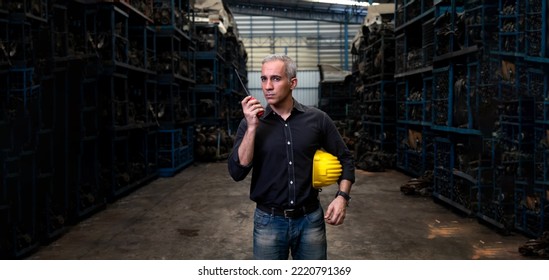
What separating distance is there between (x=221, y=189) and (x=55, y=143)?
471 centimetres

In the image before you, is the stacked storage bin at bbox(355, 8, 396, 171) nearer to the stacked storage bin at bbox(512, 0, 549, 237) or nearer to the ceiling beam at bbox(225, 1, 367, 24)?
the stacked storage bin at bbox(512, 0, 549, 237)

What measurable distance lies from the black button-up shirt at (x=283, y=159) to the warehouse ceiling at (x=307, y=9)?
29803 mm

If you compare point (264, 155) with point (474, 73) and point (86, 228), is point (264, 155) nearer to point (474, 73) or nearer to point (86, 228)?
point (86, 228)

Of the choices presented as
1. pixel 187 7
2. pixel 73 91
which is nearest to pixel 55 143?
pixel 73 91

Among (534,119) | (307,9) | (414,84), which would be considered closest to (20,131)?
(534,119)

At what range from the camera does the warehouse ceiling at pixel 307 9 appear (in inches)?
1256

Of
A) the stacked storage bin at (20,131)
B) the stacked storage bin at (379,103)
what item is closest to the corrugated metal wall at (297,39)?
the stacked storage bin at (379,103)

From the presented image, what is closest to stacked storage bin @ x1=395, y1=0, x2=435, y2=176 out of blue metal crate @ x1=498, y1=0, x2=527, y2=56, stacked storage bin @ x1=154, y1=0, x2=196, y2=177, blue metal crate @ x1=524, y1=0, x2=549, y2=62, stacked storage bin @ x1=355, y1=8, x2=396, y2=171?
stacked storage bin @ x1=355, y1=8, x2=396, y2=171

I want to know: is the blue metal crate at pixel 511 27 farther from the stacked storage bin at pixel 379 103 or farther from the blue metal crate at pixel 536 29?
the stacked storage bin at pixel 379 103

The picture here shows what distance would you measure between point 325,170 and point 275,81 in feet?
2.10

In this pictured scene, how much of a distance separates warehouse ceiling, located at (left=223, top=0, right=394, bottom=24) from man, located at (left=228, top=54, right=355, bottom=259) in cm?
2982

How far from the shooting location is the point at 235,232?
6.97 metres

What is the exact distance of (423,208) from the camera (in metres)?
8.68

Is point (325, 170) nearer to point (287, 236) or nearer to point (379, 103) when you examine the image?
point (287, 236)
